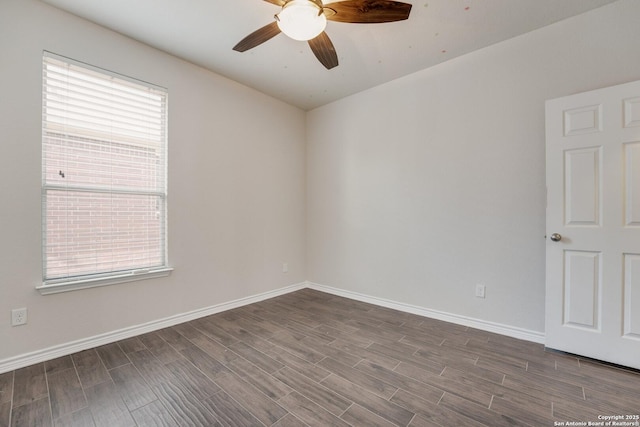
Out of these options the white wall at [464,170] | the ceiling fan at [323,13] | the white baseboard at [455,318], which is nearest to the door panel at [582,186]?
the white wall at [464,170]

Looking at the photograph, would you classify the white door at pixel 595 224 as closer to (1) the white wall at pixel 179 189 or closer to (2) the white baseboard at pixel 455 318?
(2) the white baseboard at pixel 455 318

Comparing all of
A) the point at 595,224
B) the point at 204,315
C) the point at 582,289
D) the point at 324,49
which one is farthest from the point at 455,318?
the point at 324,49

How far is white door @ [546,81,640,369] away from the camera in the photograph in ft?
6.33

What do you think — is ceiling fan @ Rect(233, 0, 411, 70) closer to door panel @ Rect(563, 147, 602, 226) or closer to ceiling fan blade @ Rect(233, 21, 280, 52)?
ceiling fan blade @ Rect(233, 21, 280, 52)

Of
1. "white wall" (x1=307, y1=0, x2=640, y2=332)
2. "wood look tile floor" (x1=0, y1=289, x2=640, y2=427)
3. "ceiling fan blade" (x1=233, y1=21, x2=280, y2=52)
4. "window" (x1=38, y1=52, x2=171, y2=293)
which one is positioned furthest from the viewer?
"white wall" (x1=307, y1=0, x2=640, y2=332)

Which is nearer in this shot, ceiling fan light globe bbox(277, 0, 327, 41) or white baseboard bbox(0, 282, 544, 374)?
ceiling fan light globe bbox(277, 0, 327, 41)

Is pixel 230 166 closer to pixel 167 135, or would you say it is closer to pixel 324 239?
pixel 167 135

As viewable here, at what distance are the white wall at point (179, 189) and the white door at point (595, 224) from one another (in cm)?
297

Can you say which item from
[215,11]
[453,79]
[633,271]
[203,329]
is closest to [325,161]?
[453,79]

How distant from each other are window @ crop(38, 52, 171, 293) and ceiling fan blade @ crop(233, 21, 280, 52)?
121 cm

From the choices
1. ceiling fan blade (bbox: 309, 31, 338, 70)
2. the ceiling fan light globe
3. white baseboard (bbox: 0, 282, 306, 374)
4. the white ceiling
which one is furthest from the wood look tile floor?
the white ceiling

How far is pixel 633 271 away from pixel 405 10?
2.39m

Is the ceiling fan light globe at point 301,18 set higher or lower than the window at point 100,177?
higher

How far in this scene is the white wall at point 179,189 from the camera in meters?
1.96
